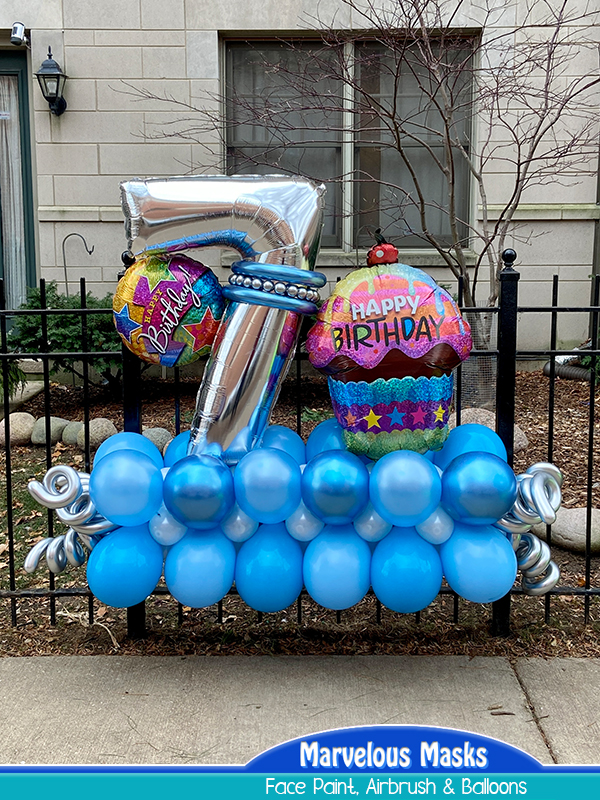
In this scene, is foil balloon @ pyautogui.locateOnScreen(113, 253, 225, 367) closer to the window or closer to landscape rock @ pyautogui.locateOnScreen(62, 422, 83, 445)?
landscape rock @ pyautogui.locateOnScreen(62, 422, 83, 445)

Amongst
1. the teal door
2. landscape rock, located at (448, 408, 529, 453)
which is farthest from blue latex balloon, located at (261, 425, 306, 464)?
the teal door

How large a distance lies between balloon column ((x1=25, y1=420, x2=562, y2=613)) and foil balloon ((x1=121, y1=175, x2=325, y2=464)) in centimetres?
26

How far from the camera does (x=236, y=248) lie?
296 cm

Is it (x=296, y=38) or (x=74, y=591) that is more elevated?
(x=296, y=38)

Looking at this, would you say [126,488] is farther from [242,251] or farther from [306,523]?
[242,251]

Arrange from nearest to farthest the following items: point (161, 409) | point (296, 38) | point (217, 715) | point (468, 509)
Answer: point (468, 509) < point (217, 715) < point (161, 409) < point (296, 38)

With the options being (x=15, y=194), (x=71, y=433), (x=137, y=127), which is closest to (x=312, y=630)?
(x=71, y=433)

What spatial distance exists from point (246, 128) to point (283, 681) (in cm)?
654

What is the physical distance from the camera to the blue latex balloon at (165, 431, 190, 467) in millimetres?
3139

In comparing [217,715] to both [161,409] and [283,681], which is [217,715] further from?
[161,409]

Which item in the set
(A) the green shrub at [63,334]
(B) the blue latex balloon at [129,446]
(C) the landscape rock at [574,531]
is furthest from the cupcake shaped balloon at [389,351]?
(A) the green shrub at [63,334]

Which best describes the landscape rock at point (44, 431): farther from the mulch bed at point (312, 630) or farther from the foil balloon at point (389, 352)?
the foil balloon at point (389, 352)

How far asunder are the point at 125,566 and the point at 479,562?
1258mm

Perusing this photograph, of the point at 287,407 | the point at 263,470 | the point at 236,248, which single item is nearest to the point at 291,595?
the point at 263,470
